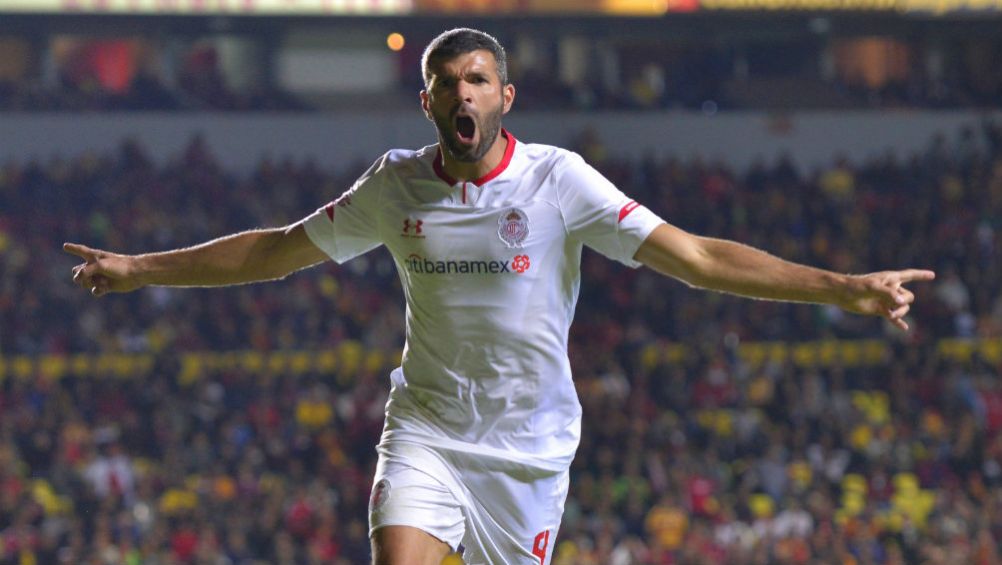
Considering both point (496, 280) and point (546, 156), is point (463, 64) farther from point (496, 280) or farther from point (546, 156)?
point (496, 280)

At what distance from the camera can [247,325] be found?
17.4 metres

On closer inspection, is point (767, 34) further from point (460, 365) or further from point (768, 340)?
point (460, 365)

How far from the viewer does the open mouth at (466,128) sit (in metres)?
4.30

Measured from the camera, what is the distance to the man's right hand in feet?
15.3

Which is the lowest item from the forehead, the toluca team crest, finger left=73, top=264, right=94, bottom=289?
finger left=73, top=264, right=94, bottom=289

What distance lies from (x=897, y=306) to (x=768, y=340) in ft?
47.6

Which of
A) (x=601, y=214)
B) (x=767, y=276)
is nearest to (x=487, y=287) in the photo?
(x=601, y=214)

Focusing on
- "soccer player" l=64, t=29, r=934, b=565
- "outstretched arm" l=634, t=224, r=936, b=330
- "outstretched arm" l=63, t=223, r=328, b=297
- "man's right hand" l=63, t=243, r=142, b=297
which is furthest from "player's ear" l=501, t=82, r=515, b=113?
"man's right hand" l=63, t=243, r=142, b=297

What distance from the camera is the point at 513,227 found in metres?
4.37

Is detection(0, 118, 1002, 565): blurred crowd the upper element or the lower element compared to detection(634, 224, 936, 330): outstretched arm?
lower

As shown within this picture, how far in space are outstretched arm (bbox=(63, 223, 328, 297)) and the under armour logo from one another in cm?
38

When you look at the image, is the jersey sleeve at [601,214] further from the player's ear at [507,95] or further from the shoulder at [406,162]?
the shoulder at [406,162]

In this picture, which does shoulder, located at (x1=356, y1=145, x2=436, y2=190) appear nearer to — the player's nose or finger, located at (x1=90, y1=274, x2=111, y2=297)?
the player's nose

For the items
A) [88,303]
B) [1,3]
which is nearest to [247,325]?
[88,303]
